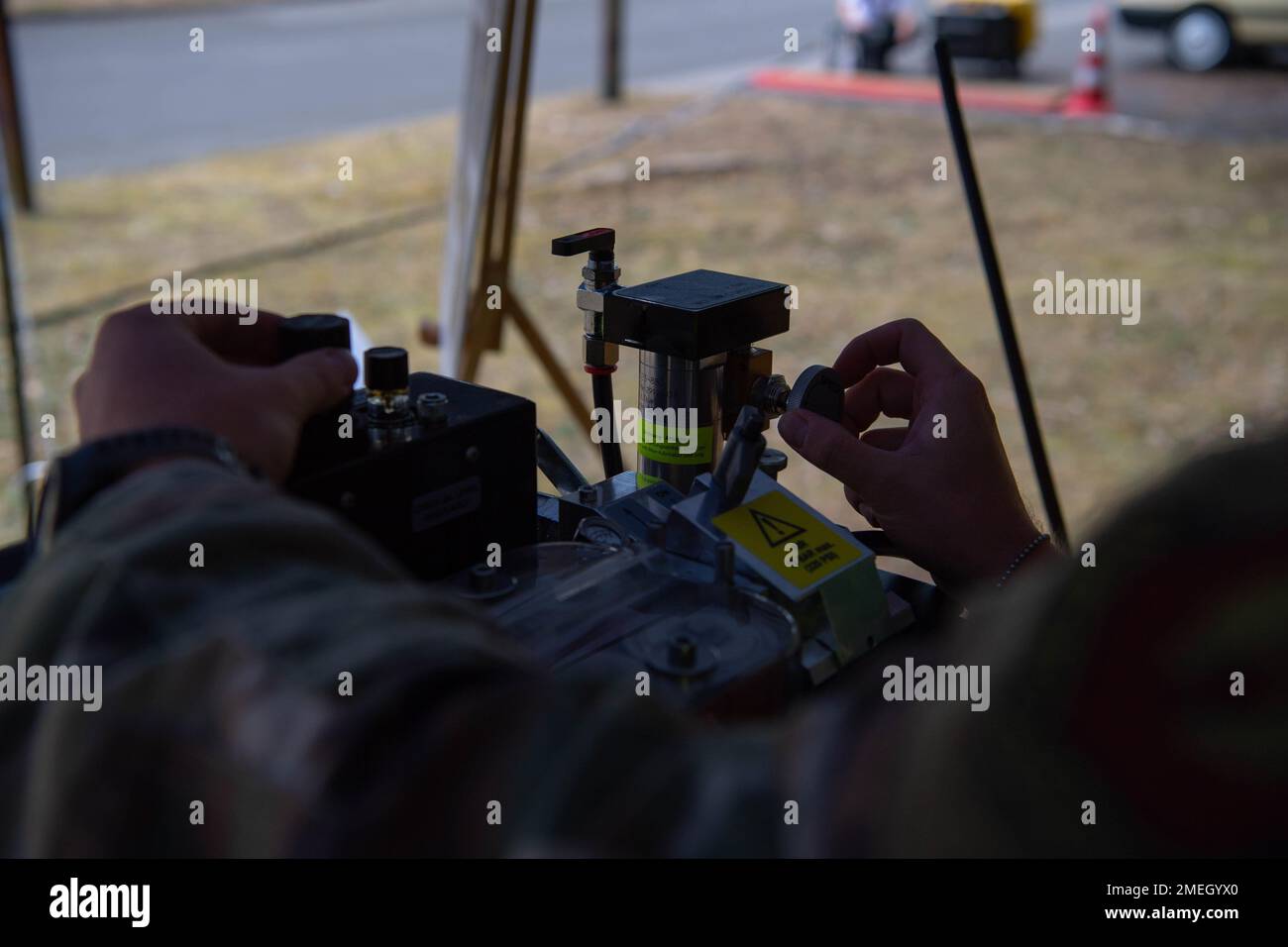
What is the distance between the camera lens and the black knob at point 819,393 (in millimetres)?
1302

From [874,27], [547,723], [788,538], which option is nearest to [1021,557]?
[788,538]

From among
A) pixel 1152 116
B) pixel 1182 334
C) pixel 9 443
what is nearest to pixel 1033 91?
pixel 1152 116

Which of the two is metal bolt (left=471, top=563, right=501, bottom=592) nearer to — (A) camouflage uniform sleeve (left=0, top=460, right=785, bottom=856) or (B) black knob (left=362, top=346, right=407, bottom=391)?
(B) black knob (left=362, top=346, right=407, bottom=391)

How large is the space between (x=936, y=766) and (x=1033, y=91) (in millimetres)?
10853

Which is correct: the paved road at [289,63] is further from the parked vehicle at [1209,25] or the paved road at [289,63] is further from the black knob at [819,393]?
the black knob at [819,393]

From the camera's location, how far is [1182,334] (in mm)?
5797

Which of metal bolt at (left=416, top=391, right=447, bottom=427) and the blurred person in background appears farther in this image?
the blurred person in background

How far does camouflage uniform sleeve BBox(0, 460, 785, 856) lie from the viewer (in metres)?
0.61

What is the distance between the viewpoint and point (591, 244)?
→ 146cm

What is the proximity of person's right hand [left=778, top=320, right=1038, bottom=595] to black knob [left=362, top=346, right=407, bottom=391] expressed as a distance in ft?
1.22

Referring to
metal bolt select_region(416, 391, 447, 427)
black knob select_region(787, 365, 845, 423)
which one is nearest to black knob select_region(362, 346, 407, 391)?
metal bolt select_region(416, 391, 447, 427)

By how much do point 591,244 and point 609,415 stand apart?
0.23m

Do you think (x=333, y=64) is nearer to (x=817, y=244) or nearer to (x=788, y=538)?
(x=817, y=244)
